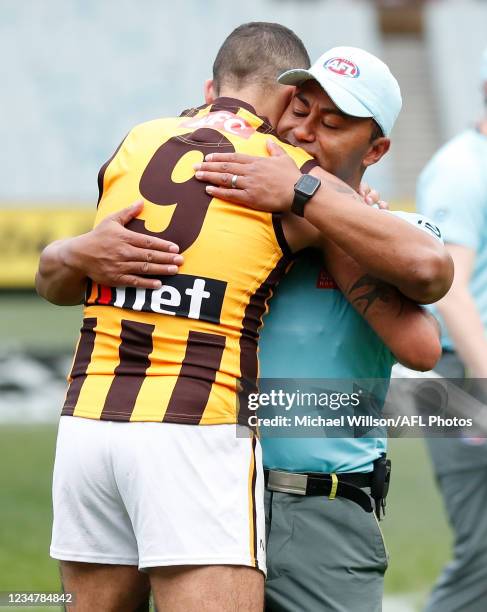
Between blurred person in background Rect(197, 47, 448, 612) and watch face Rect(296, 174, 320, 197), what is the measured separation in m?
0.17

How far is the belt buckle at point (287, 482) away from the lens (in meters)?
2.90

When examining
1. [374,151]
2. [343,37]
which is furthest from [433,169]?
[343,37]

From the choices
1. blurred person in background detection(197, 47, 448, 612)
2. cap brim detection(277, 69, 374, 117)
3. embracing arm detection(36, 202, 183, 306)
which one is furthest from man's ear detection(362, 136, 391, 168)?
embracing arm detection(36, 202, 183, 306)

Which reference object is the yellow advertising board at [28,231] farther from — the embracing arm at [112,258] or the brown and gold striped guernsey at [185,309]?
the brown and gold striped guernsey at [185,309]

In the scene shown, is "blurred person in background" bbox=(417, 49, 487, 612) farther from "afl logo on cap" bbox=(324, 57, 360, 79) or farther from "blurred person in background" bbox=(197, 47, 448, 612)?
"afl logo on cap" bbox=(324, 57, 360, 79)

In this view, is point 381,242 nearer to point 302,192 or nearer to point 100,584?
point 302,192

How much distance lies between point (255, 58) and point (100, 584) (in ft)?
4.91

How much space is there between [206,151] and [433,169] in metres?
2.05


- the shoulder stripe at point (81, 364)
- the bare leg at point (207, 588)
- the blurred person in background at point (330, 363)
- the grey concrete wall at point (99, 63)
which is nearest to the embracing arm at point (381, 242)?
the blurred person in background at point (330, 363)

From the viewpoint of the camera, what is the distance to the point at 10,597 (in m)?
3.40

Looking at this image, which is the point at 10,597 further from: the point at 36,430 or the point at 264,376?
the point at 36,430

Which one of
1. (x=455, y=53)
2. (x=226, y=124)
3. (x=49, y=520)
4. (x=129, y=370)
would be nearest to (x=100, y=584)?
(x=129, y=370)

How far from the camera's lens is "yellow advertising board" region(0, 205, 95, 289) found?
16141mm

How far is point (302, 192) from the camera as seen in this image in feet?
8.87
